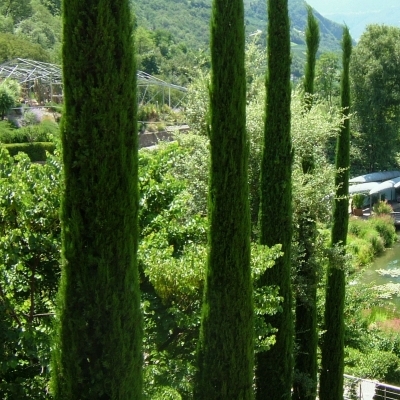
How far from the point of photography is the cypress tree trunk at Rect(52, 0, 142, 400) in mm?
4477

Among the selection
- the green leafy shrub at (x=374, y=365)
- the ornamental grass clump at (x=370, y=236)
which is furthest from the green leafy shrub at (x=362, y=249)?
the green leafy shrub at (x=374, y=365)

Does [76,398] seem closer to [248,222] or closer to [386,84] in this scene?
[248,222]

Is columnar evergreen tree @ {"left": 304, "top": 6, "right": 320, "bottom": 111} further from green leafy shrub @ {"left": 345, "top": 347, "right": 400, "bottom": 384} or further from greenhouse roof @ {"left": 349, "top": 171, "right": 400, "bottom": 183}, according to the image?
greenhouse roof @ {"left": 349, "top": 171, "right": 400, "bottom": 183}

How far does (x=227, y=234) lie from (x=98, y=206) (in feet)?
8.09

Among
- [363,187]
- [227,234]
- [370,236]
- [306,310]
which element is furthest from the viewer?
[363,187]

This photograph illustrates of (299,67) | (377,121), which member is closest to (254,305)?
(377,121)

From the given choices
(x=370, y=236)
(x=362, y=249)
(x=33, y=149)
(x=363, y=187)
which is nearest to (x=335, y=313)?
(x=362, y=249)

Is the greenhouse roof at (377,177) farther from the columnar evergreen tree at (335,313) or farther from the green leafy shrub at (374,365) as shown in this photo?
the columnar evergreen tree at (335,313)

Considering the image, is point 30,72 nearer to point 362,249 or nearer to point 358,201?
point 358,201

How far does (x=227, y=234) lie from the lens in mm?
6695

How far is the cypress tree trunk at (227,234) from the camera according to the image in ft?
21.8

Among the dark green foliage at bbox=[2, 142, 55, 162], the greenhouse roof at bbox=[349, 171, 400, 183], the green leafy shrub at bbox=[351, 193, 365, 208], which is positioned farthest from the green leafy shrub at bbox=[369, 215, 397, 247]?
the dark green foliage at bbox=[2, 142, 55, 162]

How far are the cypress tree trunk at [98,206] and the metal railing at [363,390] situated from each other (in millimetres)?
9150

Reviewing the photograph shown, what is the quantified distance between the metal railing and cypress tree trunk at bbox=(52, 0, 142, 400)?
9150mm
